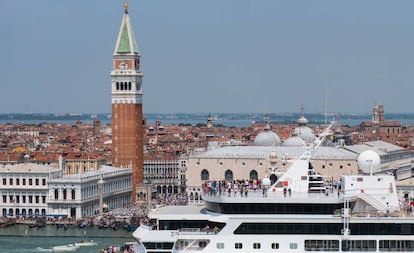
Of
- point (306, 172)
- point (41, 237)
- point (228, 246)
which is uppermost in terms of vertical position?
point (306, 172)

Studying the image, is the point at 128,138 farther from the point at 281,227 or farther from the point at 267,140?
the point at 281,227

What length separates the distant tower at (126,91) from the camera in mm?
46562

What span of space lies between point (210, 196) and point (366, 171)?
Result: 2.71 meters

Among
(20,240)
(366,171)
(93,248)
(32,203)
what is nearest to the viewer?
(366,171)

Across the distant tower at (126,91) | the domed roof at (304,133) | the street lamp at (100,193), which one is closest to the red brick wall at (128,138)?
the distant tower at (126,91)

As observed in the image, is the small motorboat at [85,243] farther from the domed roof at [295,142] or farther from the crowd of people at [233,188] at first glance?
the crowd of people at [233,188]

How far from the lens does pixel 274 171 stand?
57.0 feet

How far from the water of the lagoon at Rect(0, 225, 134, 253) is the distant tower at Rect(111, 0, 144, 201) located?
841 cm

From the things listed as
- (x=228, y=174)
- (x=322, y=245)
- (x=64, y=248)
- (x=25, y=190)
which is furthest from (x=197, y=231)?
(x=228, y=174)

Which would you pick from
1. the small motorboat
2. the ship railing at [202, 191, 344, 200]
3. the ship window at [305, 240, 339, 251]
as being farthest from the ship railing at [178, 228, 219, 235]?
the small motorboat

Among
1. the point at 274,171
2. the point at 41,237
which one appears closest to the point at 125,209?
the point at 41,237

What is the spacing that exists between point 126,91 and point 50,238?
1205 cm

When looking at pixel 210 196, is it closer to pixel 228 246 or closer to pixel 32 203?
pixel 228 246

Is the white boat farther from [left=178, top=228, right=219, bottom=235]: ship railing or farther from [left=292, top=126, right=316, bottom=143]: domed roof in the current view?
[left=178, top=228, right=219, bottom=235]: ship railing
